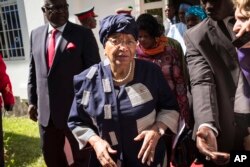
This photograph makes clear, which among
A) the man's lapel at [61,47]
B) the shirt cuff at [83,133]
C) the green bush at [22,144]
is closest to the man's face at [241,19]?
the shirt cuff at [83,133]

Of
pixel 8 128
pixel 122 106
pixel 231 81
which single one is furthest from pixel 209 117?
pixel 8 128

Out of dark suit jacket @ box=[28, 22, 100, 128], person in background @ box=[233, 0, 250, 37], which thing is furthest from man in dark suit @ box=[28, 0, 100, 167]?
person in background @ box=[233, 0, 250, 37]

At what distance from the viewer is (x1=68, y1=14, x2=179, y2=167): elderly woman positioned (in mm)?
2027

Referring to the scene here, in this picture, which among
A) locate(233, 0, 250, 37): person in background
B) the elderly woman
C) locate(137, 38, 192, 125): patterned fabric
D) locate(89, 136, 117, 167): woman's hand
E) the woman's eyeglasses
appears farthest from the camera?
locate(137, 38, 192, 125): patterned fabric

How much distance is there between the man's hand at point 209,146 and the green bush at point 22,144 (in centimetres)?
330

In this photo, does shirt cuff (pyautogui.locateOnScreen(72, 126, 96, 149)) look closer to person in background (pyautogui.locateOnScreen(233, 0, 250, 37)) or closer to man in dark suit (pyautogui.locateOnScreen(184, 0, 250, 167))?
man in dark suit (pyautogui.locateOnScreen(184, 0, 250, 167))

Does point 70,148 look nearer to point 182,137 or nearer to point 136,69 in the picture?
point 182,137

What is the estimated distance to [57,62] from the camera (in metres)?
3.33

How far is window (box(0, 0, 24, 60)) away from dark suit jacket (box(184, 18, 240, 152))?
23.6 feet

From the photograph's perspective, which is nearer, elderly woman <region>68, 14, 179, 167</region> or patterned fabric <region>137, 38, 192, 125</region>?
elderly woman <region>68, 14, 179, 167</region>

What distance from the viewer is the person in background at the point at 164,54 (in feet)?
11.4

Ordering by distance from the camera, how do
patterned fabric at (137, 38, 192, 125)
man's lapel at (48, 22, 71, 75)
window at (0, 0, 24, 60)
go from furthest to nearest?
window at (0, 0, 24, 60)
patterned fabric at (137, 38, 192, 125)
man's lapel at (48, 22, 71, 75)

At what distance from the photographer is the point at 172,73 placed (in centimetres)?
346

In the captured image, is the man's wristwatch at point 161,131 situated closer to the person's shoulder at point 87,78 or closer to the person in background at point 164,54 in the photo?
the person's shoulder at point 87,78
